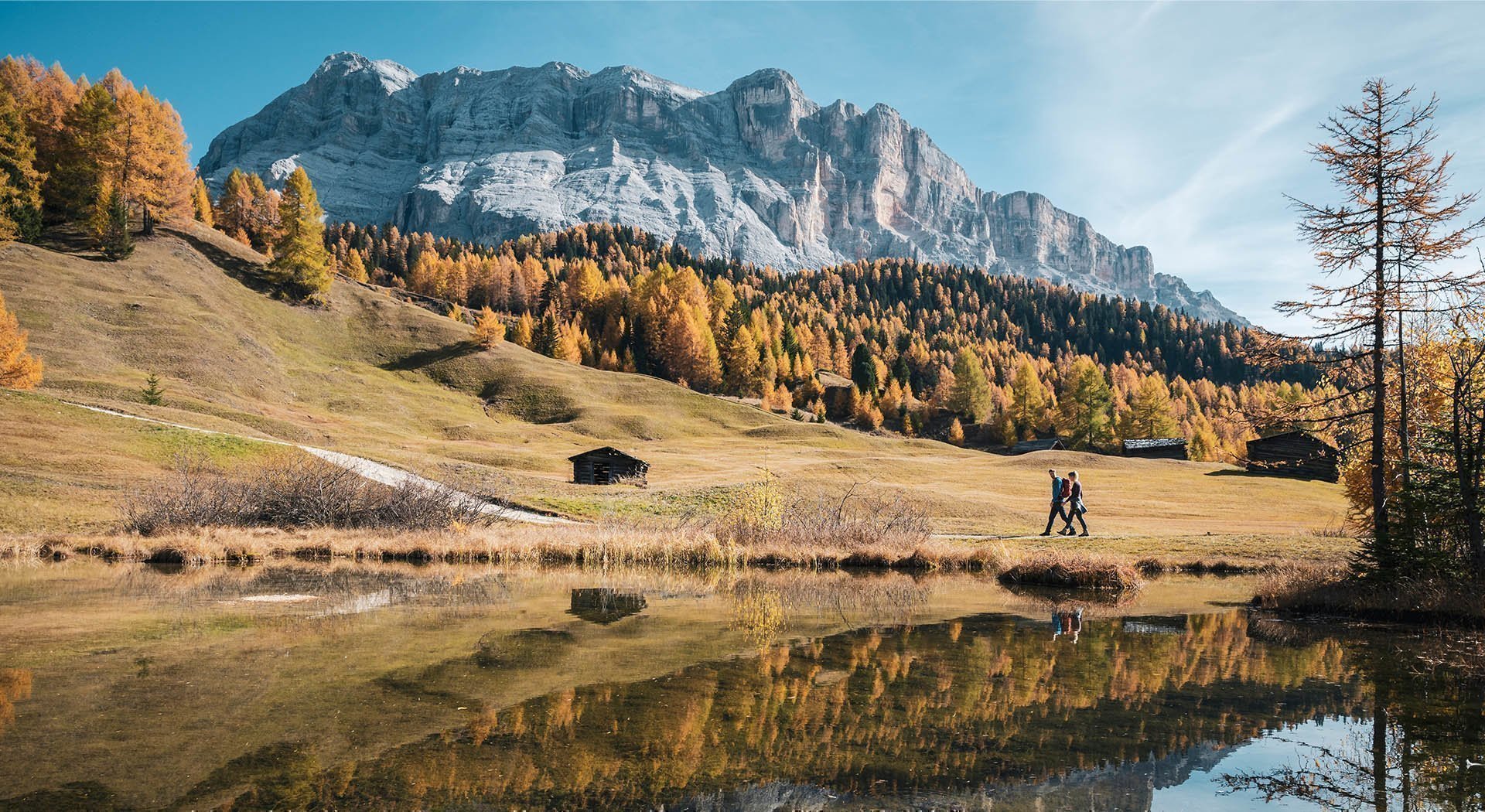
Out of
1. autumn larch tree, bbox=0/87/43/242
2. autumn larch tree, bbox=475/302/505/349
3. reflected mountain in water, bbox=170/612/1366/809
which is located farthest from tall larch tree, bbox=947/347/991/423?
reflected mountain in water, bbox=170/612/1366/809

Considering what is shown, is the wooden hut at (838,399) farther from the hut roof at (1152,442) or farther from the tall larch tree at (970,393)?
the hut roof at (1152,442)

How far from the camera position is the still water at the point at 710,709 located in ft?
23.6

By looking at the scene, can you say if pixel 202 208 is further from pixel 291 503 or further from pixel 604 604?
pixel 604 604

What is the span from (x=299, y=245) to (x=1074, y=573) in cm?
10638

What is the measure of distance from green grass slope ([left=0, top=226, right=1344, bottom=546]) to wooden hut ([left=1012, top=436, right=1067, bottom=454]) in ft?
69.7

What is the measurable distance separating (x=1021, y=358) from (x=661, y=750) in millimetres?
188671

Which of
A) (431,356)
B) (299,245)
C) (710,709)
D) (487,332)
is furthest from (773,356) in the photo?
(710,709)

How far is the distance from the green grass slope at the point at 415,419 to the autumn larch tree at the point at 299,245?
3329 mm

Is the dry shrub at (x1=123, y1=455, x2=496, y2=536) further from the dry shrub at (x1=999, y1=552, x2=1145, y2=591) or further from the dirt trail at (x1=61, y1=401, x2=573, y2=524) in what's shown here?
the dry shrub at (x1=999, y1=552, x2=1145, y2=591)

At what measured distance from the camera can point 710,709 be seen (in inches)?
384

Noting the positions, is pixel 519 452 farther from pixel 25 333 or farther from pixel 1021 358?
pixel 1021 358

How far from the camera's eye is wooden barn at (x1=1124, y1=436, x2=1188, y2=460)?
9606 centimetres

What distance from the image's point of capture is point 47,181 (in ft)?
289

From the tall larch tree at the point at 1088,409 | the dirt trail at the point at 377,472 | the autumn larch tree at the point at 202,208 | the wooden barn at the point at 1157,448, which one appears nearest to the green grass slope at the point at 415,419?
the dirt trail at the point at 377,472
